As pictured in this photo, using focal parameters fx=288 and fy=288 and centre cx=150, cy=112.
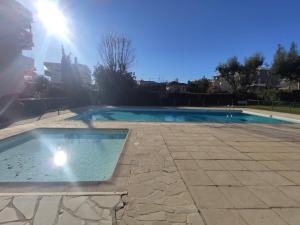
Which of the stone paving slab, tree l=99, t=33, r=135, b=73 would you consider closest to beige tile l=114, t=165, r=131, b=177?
the stone paving slab

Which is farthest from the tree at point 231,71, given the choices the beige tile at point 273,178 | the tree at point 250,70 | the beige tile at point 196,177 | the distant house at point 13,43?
the beige tile at point 196,177

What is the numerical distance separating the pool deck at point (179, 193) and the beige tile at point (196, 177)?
13 mm

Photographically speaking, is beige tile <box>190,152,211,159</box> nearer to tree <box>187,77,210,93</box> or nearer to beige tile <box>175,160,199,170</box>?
beige tile <box>175,160,199,170</box>

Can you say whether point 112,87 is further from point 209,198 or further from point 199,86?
point 209,198

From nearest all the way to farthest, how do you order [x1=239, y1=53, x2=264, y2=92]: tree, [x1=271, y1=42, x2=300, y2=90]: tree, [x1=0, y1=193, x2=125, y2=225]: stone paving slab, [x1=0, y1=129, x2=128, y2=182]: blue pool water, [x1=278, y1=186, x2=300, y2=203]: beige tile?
[x1=0, y1=193, x2=125, y2=225]: stone paving slab
[x1=278, y1=186, x2=300, y2=203]: beige tile
[x1=0, y1=129, x2=128, y2=182]: blue pool water
[x1=271, y1=42, x2=300, y2=90]: tree
[x1=239, y1=53, x2=264, y2=92]: tree

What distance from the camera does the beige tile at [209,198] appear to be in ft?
10.9

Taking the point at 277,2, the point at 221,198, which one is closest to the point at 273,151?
the point at 221,198

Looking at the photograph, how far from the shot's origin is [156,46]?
87.3 feet

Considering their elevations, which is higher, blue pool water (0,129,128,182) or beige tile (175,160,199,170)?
beige tile (175,160,199,170)

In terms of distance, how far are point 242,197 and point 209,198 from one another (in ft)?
1.41

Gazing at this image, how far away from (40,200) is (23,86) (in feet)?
63.9

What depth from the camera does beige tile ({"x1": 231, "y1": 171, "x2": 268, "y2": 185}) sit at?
4.18 metres

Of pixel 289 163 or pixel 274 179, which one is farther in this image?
pixel 289 163

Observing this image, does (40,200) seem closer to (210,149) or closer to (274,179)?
(274,179)
